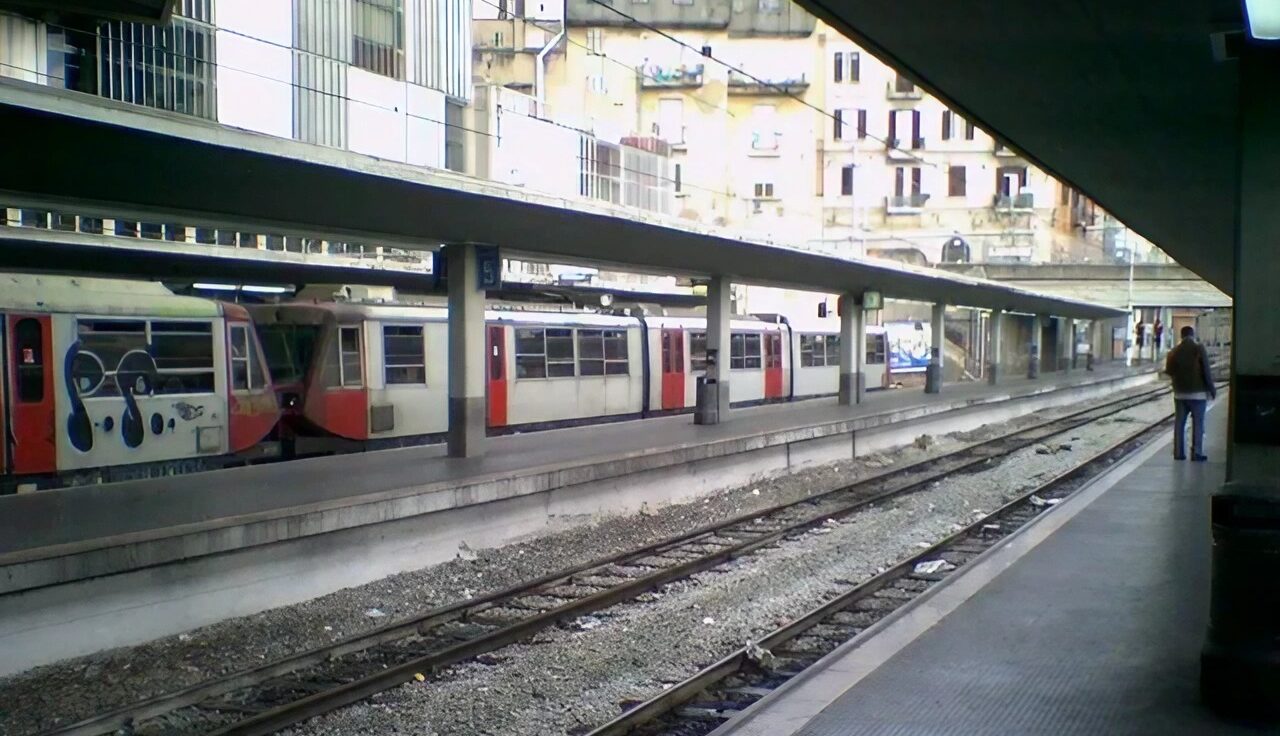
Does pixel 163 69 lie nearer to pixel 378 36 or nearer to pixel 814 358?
pixel 378 36

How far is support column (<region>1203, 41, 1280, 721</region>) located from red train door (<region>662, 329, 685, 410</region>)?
66.3 feet

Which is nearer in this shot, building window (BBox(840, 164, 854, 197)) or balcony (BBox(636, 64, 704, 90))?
balcony (BBox(636, 64, 704, 90))

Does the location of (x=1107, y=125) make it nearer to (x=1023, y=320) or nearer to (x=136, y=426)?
(x=136, y=426)

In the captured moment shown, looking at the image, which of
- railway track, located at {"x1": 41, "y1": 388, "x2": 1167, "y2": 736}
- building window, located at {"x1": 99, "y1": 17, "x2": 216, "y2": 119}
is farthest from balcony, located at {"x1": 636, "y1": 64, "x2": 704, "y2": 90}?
railway track, located at {"x1": 41, "y1": 388, "x2": 1167, "y2": 736}

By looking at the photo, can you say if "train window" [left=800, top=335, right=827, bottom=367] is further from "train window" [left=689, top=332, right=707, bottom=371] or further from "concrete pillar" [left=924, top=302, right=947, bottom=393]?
"train window" [left=689, top=332, right=707, bottom=371]

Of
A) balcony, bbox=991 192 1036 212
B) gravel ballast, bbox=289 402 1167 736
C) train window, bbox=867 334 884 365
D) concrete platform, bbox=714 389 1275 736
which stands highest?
balcony, bbox=991 192 1036 212

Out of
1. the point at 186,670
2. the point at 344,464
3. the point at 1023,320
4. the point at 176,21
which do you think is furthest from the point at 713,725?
the point at 1023,320

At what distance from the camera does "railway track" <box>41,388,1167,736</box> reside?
7289 mm

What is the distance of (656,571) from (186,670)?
4921mm

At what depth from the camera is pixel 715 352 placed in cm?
2278

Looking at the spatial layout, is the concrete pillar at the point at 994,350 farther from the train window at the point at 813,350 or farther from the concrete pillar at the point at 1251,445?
the concrete pillar at the point at 1251,445

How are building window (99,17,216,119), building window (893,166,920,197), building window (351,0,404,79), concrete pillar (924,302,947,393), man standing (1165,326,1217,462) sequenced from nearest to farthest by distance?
1. man standing (1165,326,1217,462)
2. building window (99,17,216,119)
3. building window (351,0,404,79)
4. concrete pillar (924,302,947,393)
5. building window (893,166,920,197)

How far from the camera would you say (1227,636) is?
5652 millimetres

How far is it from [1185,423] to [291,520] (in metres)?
13.6
